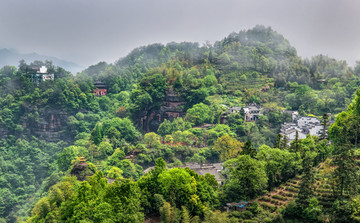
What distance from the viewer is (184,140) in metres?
36.3

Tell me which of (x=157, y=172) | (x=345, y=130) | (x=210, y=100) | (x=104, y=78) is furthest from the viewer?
(x=104, y=78)

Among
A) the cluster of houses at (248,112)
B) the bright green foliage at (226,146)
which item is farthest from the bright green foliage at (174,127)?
the bright green foliage at (226,146)

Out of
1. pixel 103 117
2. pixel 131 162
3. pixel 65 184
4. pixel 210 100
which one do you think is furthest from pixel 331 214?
pixel 103 117

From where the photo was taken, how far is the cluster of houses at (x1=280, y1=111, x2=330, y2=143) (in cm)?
3566

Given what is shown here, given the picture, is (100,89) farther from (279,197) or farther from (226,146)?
(279,197)

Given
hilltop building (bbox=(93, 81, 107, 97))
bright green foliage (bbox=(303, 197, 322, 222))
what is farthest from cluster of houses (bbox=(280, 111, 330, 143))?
hilltop building (bbox=(93, 81, 107, 97))

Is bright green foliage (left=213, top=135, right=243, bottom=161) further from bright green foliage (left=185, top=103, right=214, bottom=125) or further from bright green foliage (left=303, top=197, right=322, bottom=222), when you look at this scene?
bright green foliage (left=303, top=197, right=322, bottom=222)

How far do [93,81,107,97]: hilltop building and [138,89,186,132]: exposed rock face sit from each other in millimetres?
13552

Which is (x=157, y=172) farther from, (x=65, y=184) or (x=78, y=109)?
(x=78, y=109)

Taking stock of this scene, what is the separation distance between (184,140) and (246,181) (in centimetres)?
1494

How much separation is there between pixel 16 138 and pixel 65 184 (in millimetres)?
24491

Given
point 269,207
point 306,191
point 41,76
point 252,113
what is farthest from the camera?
point 41,76

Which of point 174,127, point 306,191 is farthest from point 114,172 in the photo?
point 306,191

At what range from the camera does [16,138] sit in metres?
46.1
